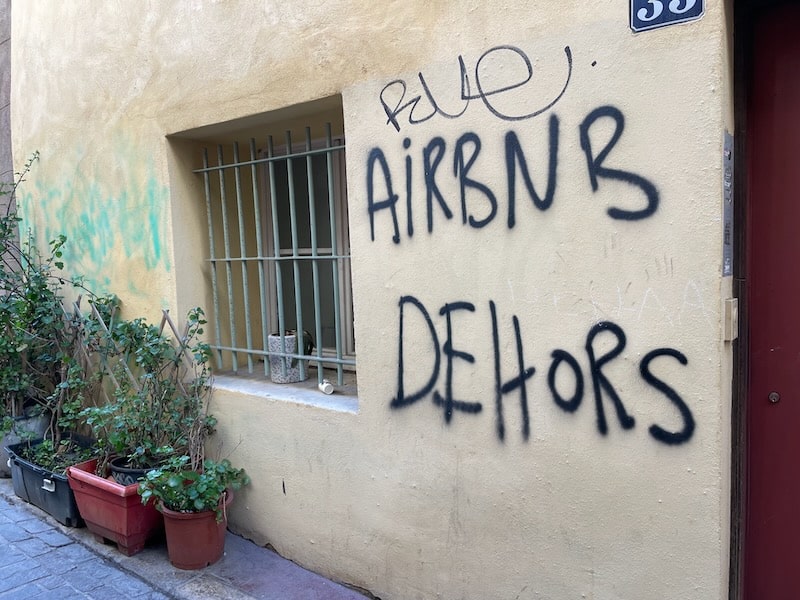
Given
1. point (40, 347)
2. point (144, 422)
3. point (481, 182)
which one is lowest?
A: point (144, 422)

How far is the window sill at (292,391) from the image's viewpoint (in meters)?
3.34

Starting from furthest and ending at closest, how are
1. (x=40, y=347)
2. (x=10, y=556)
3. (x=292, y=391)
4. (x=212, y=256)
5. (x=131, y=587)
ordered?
(x=40, y=347)
(x=212, y=256)
(x=10, y=556)
(x=292, y=391)
(x=131, y=587)

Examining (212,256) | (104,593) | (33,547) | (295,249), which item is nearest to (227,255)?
(212,256)

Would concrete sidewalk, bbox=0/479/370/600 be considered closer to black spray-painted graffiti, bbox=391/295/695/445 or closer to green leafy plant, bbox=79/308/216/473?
green leafy plant, bbox=79/308/216/473

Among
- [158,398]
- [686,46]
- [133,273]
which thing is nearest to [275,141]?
[133,273]

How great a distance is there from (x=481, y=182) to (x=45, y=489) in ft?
12.1

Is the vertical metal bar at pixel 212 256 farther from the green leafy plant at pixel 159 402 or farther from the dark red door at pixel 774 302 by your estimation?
the dark red door at pixel 774 302

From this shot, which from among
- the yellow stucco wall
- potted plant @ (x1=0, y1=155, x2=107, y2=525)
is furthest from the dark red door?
potted plant @ (x1=0, y1=155, x2=107, y2=525)

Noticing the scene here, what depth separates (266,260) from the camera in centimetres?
402

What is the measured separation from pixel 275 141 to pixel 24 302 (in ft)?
7.74

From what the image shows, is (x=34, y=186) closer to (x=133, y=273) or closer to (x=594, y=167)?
(x=133, y=273)

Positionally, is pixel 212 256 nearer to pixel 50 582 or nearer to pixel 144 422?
pixel 144 422

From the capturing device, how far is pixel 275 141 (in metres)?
4.05

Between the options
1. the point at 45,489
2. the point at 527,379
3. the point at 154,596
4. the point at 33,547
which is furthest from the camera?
the point at 45,489
